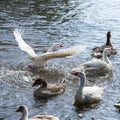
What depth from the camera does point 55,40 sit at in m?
21.2

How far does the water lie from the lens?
13.7 metres

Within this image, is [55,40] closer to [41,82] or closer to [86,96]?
[41,82]

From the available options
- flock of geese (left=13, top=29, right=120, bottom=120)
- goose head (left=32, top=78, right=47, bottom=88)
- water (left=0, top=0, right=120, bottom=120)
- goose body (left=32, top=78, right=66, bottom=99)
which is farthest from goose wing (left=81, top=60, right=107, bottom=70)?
goose head (left=32, top=78, right=47, bottom=88)

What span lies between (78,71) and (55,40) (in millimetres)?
6328

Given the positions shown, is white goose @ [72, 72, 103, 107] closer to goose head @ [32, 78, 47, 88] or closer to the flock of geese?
the flock of geese

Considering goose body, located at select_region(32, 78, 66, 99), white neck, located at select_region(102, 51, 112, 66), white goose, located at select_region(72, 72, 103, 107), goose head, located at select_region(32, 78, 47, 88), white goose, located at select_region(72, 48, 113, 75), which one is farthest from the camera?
white neck, located at select_region(102, 51, 112, 66)

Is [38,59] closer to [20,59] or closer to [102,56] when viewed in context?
[20,59]

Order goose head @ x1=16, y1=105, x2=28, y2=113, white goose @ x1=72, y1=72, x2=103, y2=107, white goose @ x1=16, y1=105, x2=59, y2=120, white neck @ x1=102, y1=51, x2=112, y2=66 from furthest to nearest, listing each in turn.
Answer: white neck @ x1=102, y1=51, x2=112, y2=66 → white goose @ x1=72, y1=72, x2=103, y2=107 → goose head @ x1=16, y1=105, x2=28, y2=113 → white goose @ x1=16, y1=105, x2=59, y2=120

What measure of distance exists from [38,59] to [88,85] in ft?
9.35

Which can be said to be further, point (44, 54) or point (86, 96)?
point (44, 54)

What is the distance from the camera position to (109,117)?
13008 mm

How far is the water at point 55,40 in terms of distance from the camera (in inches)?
540

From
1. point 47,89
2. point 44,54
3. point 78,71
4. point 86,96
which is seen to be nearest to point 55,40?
point 44,54

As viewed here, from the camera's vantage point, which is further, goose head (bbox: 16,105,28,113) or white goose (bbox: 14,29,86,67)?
white goose (bbox: 14,29,86,67)
